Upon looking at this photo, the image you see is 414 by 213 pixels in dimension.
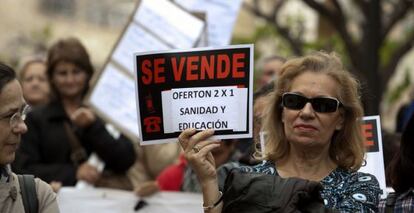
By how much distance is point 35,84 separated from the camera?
8617 mm

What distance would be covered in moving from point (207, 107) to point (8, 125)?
0.84 m

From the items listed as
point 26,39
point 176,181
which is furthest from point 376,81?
point 26,39

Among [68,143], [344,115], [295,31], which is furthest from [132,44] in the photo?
[295,31]

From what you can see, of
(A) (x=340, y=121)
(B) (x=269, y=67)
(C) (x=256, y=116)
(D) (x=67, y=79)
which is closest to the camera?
(A) (x=340, y=121)

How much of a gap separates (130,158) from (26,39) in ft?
79.1

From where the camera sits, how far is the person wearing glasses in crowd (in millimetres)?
4562

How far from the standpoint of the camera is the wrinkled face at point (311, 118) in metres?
4.65

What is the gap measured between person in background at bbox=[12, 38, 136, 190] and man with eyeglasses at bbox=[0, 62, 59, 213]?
2370 millimetres

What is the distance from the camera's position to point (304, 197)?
4.13 meters

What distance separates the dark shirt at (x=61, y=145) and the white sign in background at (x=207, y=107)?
93.3 inches

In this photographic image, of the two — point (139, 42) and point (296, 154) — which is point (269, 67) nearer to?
point (139, 42)

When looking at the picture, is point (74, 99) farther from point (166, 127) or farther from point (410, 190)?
point (410, 190)

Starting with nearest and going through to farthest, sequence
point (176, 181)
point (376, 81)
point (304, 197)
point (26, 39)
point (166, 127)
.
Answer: point (304, 197)
point (166, 127)
point (176, 181)
point (376, 81)
point (26, 39)

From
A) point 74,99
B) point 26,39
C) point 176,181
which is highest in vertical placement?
point 26,39
